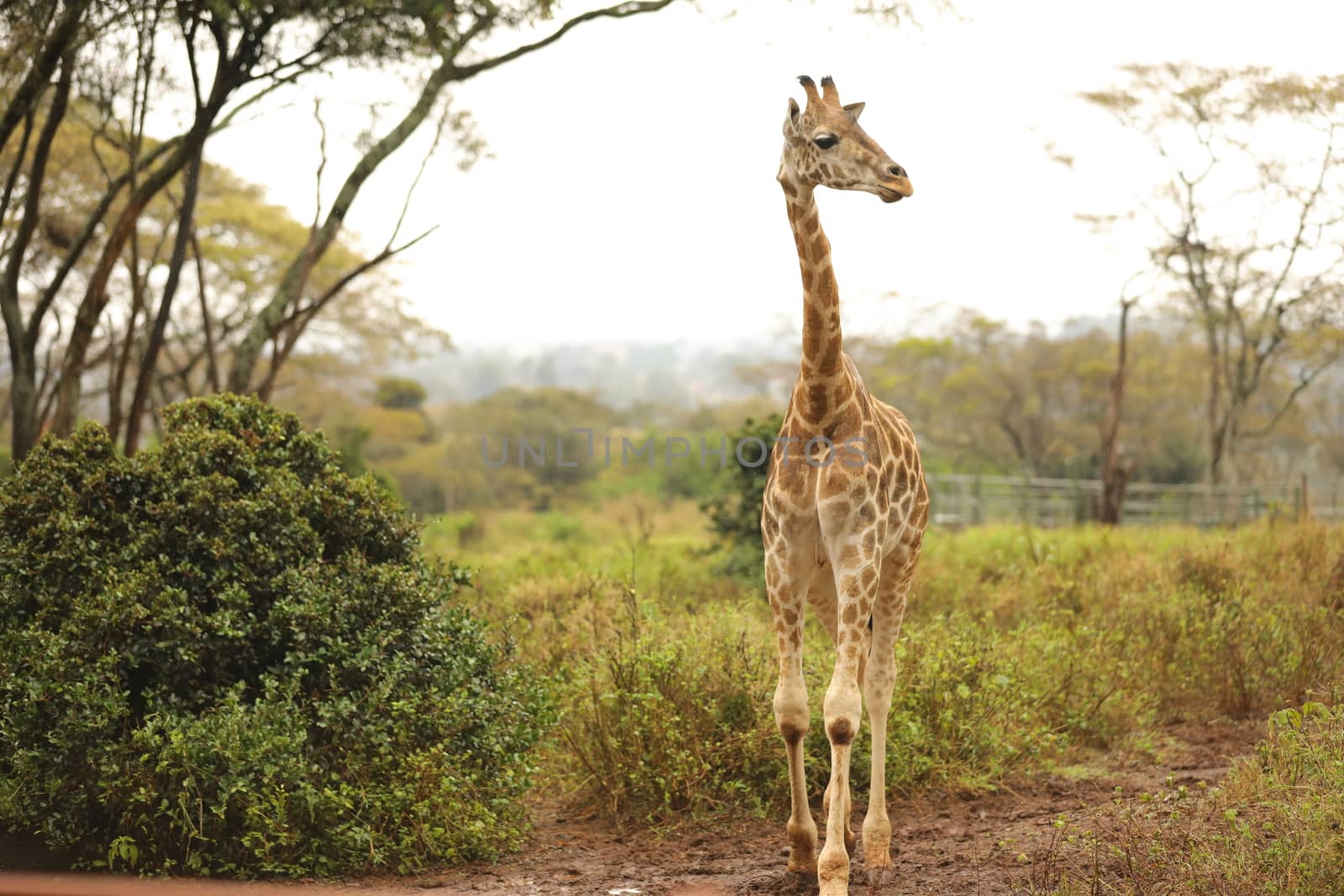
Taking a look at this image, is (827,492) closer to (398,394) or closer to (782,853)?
(782,853)

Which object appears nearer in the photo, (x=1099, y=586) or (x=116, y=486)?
(x=116, y=486)

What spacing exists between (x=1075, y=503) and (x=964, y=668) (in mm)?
Result: 16935

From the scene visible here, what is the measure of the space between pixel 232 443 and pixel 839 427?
2973mm

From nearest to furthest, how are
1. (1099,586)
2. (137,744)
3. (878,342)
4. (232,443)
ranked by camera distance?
(137,744)
(232,443)
(1099,586)
(878,342)

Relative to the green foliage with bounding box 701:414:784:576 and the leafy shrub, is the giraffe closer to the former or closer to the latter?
the leafy shrub

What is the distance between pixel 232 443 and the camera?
582 centimetres

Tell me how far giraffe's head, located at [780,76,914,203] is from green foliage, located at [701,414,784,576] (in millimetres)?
7349

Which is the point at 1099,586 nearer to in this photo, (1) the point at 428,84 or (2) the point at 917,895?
(2) the point at 917,895

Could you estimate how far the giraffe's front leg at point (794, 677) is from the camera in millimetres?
4922

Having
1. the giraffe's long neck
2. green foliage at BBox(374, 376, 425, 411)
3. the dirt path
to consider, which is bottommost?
the dirt path

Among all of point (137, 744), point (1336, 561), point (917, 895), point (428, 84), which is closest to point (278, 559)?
point (137, 744)

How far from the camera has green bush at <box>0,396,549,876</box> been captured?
16.0ft

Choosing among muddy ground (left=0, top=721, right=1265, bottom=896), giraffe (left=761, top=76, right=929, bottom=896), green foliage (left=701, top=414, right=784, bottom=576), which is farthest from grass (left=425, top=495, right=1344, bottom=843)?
green foliage (left=701, top=414, right=784, bottom=576)

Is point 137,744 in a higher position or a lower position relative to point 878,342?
lower
